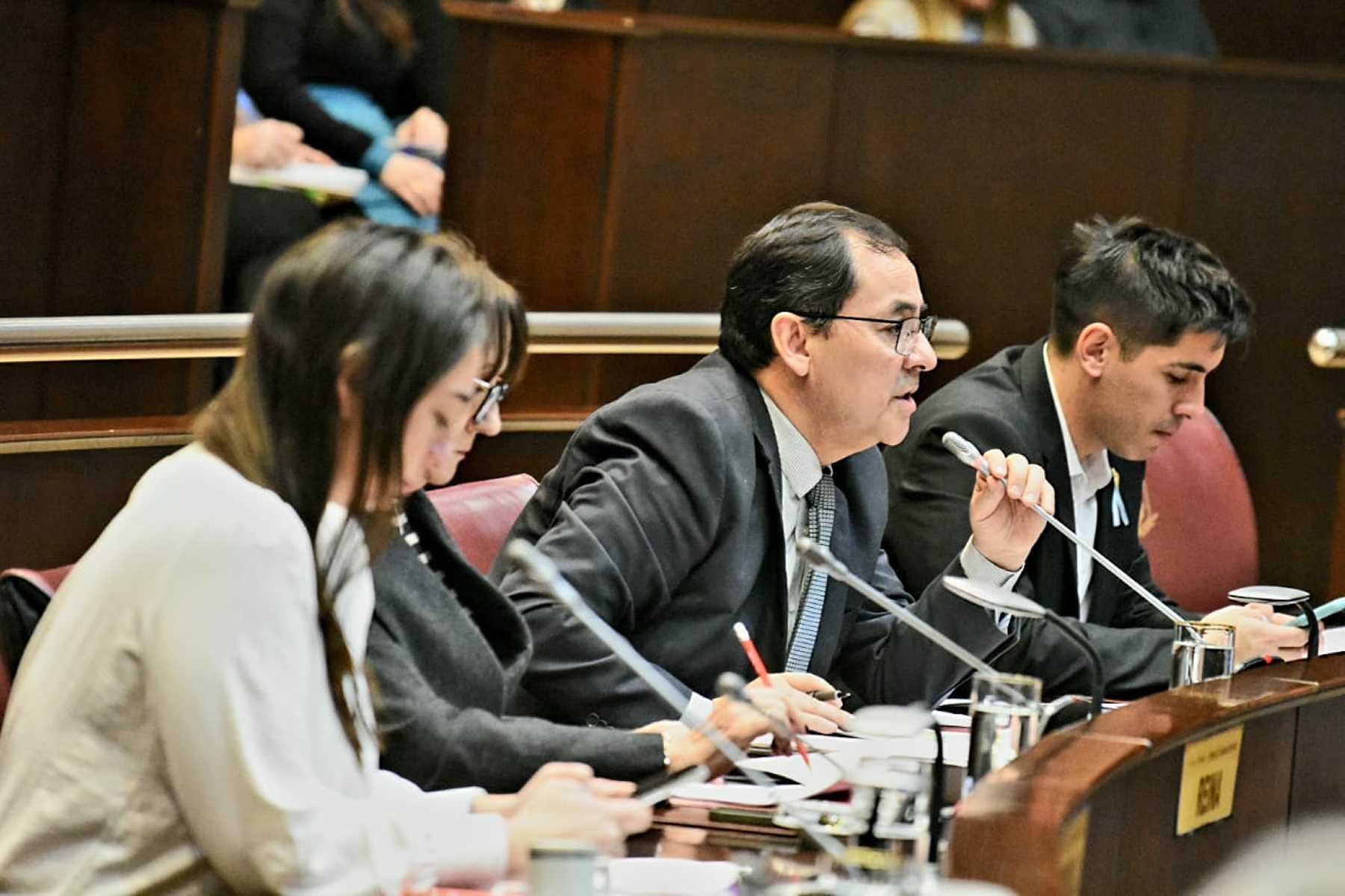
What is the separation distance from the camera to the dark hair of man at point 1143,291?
128 inches

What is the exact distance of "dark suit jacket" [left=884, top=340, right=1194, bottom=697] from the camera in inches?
115

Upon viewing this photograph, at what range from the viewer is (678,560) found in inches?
99.0

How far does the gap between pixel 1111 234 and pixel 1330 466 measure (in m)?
1.93

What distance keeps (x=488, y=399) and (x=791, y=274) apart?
97 centimetres

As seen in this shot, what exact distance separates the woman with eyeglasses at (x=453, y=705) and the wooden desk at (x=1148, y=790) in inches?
12.5

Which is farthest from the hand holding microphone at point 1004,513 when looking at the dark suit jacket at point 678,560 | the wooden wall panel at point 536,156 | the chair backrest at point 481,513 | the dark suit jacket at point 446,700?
the wooden wall panel at point 536,156

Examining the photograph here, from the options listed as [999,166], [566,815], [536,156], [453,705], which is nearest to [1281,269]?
[999,166]

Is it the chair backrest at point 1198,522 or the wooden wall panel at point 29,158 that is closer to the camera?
the wooden wall panel at point 29,158

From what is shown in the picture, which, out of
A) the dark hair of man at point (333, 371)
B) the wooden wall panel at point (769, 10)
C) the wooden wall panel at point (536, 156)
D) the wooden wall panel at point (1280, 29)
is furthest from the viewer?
the wooden wall panel at point (1280, 29)

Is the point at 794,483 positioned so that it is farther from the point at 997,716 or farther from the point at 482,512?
the point at 997,716

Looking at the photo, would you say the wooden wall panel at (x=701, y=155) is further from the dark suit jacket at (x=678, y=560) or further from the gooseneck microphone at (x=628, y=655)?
the gooseneck microphone at (x=628, y=655)

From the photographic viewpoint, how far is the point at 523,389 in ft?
12.8

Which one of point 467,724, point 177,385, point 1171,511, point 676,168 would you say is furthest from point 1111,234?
point 467,724

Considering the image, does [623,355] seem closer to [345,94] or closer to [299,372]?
[345,94]
